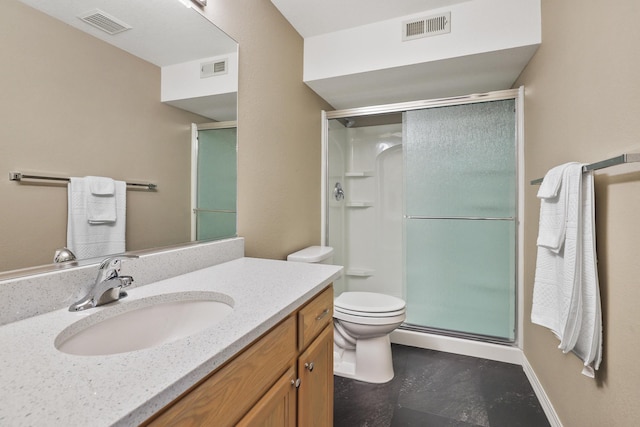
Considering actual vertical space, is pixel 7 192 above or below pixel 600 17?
below

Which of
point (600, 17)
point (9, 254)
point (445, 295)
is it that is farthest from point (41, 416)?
point (445, 295)

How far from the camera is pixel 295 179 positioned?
84.8 inches

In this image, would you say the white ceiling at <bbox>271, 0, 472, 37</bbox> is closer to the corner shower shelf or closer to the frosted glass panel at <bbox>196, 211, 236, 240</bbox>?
the frosted glass panel at <bbox>196, 211, 236, 240</bbox>

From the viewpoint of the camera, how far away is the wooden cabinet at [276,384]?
58cm

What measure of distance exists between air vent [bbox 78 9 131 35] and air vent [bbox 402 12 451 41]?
163 cm

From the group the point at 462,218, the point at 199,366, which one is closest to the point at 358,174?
the point at 462,218

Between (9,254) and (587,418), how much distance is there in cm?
199

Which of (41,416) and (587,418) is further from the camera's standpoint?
(587,418)

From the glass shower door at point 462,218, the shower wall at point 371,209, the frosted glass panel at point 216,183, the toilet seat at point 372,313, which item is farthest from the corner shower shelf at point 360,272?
the frosted glass panel at point 216,183

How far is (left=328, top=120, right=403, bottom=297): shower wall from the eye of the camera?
123 inches

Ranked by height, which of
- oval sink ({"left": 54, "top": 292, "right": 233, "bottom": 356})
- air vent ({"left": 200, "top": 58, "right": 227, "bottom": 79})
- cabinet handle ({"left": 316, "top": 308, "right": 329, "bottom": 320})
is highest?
air vent ({"left": 200, "top": 58, "right": 227, "bottom": 79})

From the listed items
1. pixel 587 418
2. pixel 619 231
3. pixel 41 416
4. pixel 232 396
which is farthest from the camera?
pixel 587 418

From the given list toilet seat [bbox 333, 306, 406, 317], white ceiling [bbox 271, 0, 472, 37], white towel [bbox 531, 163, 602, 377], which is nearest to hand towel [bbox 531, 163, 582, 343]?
white towel [bbox 531, 163, 602, 377]

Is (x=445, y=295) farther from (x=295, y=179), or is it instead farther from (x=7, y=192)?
(x=7, y=192)
